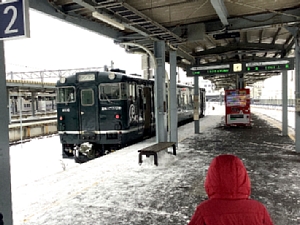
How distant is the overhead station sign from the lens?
10.7 metres

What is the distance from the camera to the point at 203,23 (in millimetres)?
8344

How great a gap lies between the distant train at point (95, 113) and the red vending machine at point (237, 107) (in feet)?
23.3

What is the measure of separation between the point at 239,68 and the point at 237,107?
14.2 ft

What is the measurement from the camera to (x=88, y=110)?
32.8ft

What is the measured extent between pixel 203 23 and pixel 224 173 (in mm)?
7436

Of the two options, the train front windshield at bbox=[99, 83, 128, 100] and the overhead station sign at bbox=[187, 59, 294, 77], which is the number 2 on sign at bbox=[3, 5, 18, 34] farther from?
the overhead station sign at bbox=[187, 59, 294, 77]

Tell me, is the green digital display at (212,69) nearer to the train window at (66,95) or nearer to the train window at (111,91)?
the train window at (111,91)

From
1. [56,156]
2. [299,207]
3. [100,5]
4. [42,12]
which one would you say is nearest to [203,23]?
[100,5]

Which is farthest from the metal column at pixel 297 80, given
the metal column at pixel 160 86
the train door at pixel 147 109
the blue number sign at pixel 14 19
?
the blue number sign at pixel 14 19

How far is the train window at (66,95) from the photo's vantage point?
33.4 feet

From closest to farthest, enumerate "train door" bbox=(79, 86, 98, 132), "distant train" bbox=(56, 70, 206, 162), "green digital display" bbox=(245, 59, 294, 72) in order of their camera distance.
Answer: "distant train" bbox=(56, 70, 206, 162)
"train door" bbox=(79, 86, 98, 132)
"green digital display" bbox=(245, 59, 294, 72)

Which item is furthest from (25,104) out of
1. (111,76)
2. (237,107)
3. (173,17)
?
(173,17)

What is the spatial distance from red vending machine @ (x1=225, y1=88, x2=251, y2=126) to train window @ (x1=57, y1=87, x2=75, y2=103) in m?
8.93

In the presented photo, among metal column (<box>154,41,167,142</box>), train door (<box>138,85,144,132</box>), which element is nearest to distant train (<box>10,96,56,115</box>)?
train door (<box>138,85,144,132</box>)
